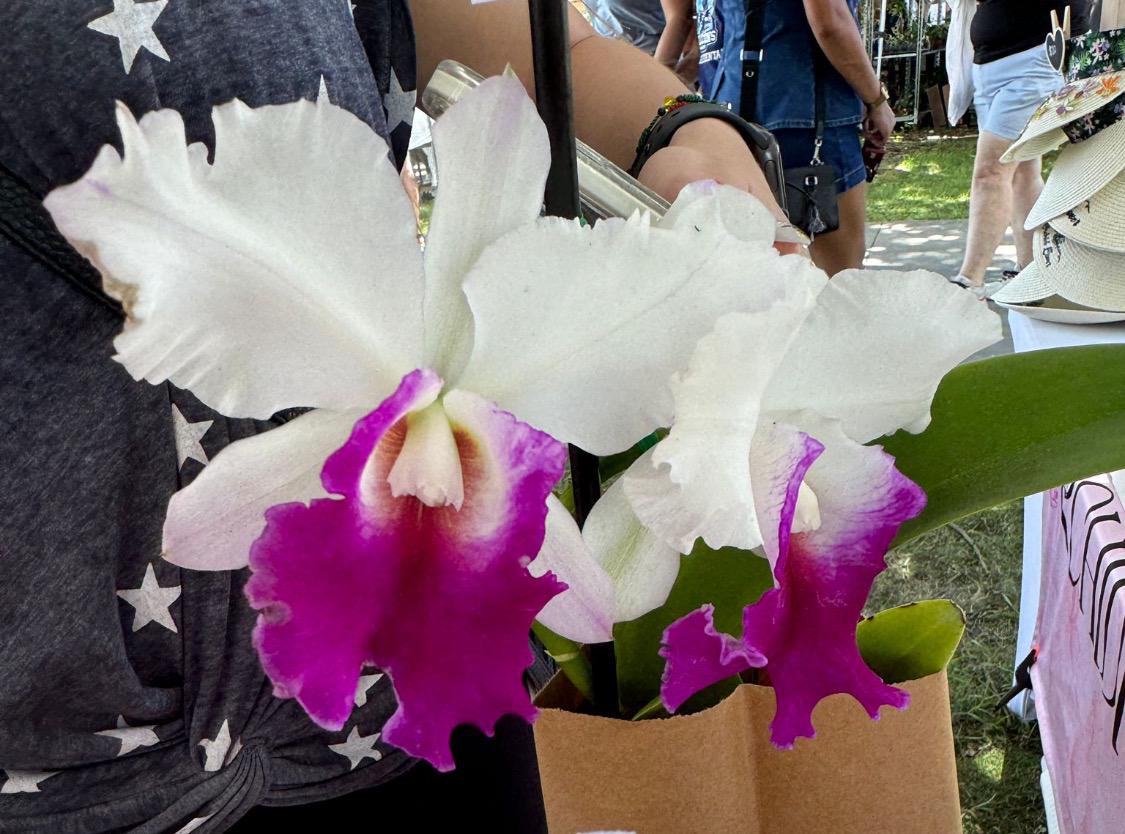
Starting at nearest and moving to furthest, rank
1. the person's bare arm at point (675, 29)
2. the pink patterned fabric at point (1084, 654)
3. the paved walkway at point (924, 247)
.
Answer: the pink patterned fabric at point (1084, 654) → the person's bare arm at point (675, 29) → the paved walkway at point (924, 247)

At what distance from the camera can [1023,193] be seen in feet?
9.85

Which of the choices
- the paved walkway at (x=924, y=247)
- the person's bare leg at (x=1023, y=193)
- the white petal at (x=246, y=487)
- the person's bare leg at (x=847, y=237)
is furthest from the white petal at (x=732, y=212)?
the paved walkway at (x=924, y=247)

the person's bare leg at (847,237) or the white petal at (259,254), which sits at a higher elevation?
the white petal at (259,254)

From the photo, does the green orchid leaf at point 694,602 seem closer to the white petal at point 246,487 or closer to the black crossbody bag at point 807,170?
the white petal at point 246,487

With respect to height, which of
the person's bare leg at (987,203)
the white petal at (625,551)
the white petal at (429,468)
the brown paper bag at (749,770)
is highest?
the white petal at (429,468)

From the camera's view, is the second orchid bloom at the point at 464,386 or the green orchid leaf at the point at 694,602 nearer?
the second orchid bloom at the point at 464,386

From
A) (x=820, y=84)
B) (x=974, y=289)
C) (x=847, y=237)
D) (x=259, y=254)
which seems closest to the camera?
(x=259, y=254)

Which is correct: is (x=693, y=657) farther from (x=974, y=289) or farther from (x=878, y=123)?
(x=878, y=123)

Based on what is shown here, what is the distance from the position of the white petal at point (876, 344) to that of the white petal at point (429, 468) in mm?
100

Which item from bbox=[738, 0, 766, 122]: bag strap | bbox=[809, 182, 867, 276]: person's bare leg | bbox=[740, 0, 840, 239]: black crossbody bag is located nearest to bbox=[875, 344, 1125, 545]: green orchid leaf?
bbox=[740, 0, 840, 239]: black crossbody bag

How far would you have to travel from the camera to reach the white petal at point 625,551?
0.31m

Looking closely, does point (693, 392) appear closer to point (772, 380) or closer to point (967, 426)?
point (772, 380)

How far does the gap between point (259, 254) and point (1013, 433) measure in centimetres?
30

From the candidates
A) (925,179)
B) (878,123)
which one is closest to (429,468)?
A: (878,123)
